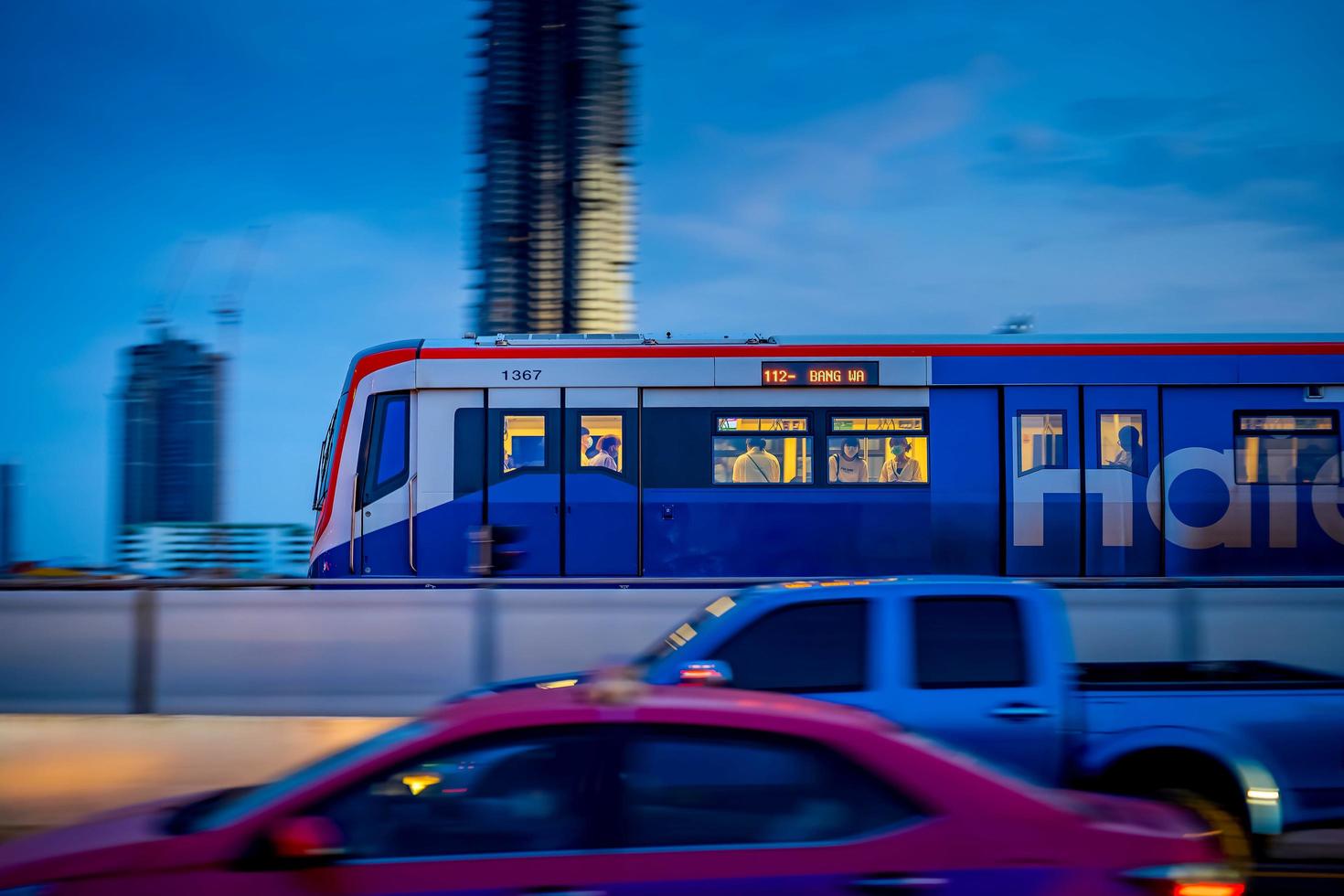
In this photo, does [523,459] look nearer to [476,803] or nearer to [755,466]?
[755,466]

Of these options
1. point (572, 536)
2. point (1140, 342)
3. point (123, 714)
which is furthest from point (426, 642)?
point (1140, 342)

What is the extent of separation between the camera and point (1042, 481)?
44.6 ft

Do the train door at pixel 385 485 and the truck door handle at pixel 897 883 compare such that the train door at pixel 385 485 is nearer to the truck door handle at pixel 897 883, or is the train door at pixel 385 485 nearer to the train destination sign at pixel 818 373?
the train destination sign at pixel 818 373

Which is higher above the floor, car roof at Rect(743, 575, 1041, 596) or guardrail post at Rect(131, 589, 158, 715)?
car roof at Rect(743, 575, 1041, 596)

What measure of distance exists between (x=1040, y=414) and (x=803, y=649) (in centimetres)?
923

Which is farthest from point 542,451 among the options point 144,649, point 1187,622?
point 1187,622

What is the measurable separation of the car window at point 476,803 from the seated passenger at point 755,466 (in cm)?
1052

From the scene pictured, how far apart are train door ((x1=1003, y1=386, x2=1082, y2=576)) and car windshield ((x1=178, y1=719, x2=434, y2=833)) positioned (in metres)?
11.3

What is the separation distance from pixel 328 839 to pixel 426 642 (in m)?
6.95

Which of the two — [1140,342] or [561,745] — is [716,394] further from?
[561,745]

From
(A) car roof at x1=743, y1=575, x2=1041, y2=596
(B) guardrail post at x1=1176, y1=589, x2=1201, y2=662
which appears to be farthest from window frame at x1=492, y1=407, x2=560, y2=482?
(A) car roof at x1=743, y1=575, x2=1041, y2=596

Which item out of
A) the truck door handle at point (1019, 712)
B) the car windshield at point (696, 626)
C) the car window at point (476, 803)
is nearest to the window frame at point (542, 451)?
the car windshield at point (696, 626)

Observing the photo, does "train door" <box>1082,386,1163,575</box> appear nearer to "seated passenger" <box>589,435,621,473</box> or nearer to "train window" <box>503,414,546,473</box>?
"seated passenger" <box>589,435,621,473</box>

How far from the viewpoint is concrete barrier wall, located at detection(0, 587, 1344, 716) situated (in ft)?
32.6
